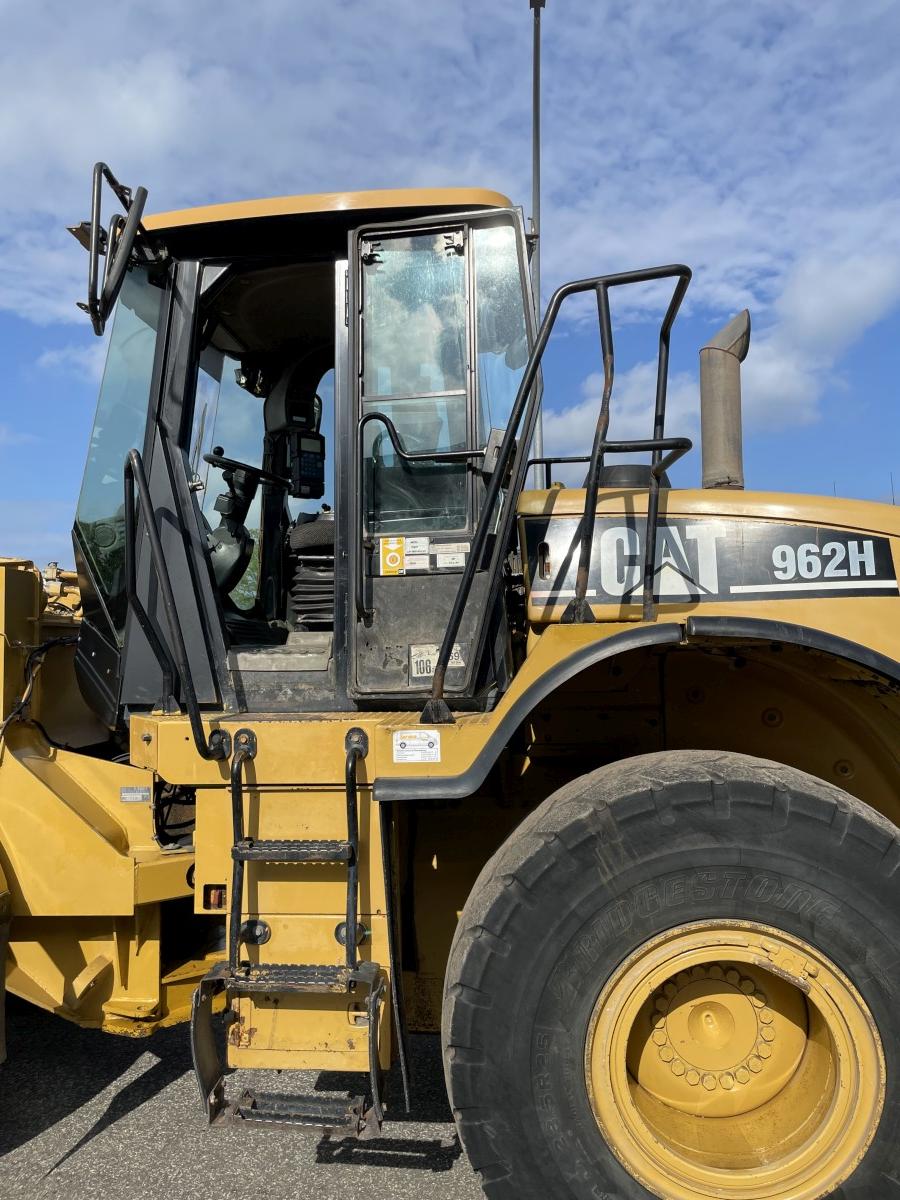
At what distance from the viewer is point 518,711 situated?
2.31 m

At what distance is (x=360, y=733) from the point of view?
7.99 feet

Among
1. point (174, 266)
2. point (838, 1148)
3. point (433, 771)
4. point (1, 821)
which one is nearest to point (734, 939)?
point (838, 1148)

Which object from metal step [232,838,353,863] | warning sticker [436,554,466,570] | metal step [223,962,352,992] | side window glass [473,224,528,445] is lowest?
metal step [223,962,352,992]

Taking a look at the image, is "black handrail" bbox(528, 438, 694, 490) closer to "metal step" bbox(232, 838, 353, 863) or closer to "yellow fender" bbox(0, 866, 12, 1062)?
"metal step" bbox(232, 838, 353, 863)

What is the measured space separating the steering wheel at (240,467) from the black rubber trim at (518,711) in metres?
1.58

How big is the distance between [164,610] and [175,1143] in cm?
177

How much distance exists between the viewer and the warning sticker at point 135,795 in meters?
3.06

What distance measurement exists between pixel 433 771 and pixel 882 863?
1181mm

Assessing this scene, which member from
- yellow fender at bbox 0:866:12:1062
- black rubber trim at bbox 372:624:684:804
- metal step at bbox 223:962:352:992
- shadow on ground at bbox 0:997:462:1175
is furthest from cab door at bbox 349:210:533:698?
shadow on ground at bbox 0:997:462:1175

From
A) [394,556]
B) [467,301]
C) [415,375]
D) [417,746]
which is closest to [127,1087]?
[417,746]

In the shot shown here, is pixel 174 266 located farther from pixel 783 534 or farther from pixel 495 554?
pixel 783 534

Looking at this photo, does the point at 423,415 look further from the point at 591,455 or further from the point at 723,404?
the point at 723,404

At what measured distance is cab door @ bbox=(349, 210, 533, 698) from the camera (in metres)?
2.65

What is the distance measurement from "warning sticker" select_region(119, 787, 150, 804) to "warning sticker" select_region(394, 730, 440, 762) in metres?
1.18
